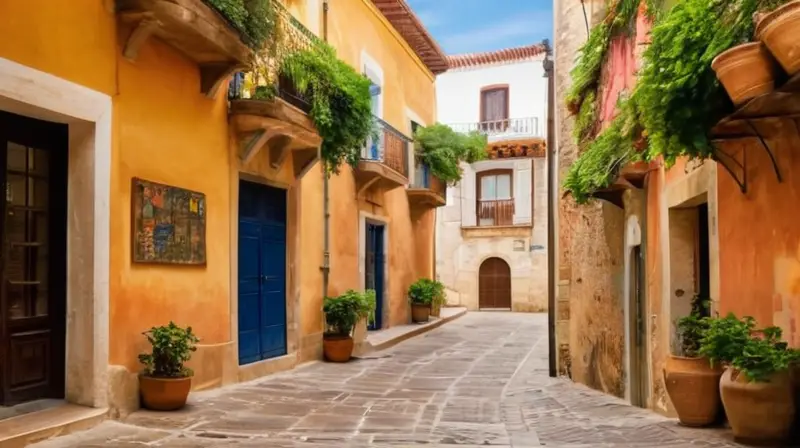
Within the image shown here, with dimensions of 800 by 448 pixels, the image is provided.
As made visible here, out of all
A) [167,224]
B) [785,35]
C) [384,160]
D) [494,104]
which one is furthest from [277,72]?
[494,104]

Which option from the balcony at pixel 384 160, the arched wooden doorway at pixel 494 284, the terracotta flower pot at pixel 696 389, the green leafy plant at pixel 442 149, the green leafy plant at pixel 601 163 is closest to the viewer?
the terracotta flower pot at pixel 696 389

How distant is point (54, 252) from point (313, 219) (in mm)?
5812

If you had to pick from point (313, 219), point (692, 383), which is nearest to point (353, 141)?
point (313, 219)

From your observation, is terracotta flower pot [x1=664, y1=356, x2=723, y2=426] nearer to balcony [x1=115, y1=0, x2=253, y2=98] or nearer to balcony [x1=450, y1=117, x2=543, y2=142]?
balcony [x1=115, y1=0, x2=253, y2=98]

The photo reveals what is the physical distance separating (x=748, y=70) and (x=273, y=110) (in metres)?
5.92

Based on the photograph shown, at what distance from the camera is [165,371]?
6.65 meters

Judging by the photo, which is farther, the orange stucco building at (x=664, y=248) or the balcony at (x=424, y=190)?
the balcony at (x=424, y=190)

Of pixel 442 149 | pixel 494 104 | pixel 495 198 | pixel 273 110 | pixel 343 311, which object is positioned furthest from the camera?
pixel 494 104

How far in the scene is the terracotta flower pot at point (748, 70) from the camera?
400cm

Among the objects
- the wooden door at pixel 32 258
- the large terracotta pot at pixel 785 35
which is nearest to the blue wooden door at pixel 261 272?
the wooden door at pixel 32 258

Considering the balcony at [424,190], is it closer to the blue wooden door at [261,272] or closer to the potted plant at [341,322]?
the potted plant at [341,322]

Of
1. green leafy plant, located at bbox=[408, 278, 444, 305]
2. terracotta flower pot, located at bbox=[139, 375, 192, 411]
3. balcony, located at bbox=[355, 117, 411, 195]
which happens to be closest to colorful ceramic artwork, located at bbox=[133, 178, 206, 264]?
terracotta flower pot, located at bbox=[139, 375, 192, 411]

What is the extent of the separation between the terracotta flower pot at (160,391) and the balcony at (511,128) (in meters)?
23.3

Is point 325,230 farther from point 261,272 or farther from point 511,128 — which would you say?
point 511,128
